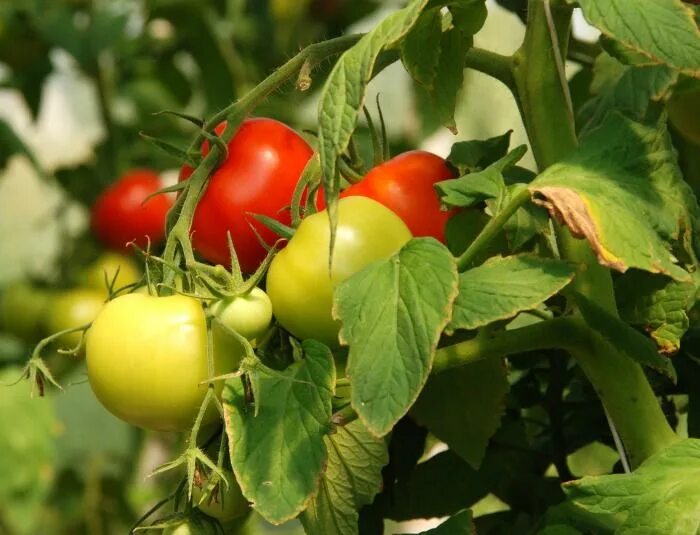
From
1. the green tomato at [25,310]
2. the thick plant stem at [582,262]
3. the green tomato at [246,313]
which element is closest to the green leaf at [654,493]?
the thick plant stem at [582,262]

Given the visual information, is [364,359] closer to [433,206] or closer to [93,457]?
[433,206]

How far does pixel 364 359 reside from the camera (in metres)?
0.38

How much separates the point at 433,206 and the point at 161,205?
3.38 ft

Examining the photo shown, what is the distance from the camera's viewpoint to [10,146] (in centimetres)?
143

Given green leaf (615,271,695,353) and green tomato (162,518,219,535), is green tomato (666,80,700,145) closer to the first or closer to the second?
green leaf (615,271,695,353)

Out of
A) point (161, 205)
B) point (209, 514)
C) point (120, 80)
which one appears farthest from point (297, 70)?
point (120, 80)

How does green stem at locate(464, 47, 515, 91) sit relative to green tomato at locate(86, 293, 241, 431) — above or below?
above

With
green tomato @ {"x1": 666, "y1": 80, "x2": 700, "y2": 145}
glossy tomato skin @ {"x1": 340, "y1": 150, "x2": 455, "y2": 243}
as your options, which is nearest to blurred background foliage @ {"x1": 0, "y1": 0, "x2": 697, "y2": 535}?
green tomato @ {"x1": 666, "y1": 80, "x2": 700, "y2": 145}

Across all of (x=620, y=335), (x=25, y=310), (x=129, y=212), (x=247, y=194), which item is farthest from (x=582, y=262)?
(x=25, y=310)

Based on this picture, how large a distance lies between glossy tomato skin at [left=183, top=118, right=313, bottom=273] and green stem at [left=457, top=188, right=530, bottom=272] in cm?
10

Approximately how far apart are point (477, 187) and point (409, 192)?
7 centimetres

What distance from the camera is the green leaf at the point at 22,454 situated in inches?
55.6

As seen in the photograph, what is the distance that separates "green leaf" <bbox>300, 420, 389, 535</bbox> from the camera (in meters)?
0.46

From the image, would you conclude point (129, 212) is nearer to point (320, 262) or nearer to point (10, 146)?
point (10, 146)
